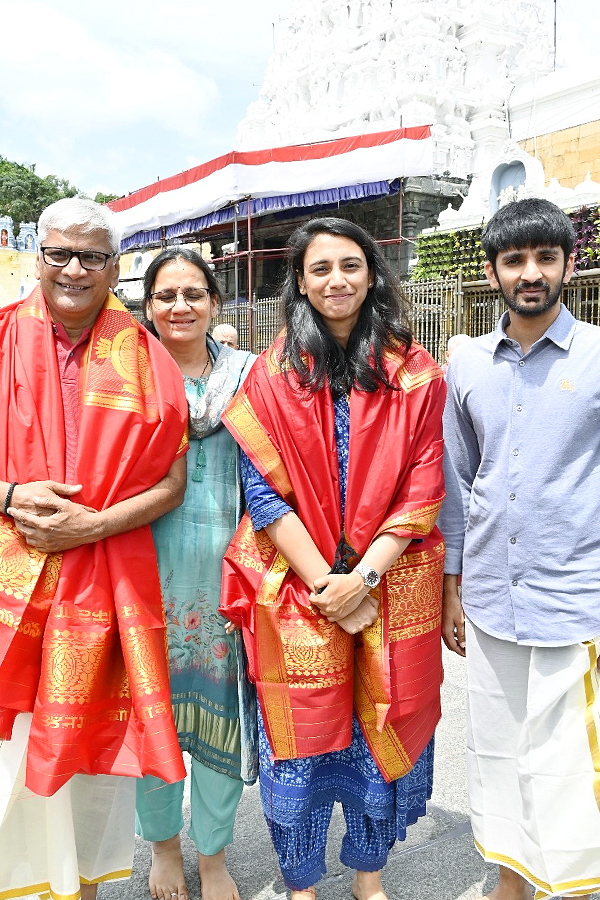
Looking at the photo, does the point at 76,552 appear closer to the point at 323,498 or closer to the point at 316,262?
the point at 323,498

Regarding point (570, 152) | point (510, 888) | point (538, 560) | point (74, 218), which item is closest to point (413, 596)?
point (538, 560)

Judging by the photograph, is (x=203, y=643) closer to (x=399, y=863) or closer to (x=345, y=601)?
(x=345, y=601)

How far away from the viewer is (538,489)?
1.82m

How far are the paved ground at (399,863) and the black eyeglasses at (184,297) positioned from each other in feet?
5.79

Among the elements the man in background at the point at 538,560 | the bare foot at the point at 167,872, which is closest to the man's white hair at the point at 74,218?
the man in background at the point at 538,560

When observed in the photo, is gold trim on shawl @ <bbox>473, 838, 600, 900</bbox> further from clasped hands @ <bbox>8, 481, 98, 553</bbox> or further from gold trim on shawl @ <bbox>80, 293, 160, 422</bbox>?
gold trim on shawl @ <bbox>80, 293, 160, 422</bbox>

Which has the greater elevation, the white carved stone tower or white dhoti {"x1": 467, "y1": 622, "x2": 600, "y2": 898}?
the white carved stone tower

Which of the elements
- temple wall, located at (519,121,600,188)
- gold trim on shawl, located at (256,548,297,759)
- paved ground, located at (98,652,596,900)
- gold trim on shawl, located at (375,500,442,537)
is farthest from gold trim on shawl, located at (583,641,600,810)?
temple wall, located at (519,121,600,188)

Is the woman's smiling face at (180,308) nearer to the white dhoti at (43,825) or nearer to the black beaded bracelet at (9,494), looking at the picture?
the black beaded bracelet at (9,494)

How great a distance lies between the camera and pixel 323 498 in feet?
6.22

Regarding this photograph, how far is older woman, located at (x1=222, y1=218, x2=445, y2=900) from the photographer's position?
6.16 ft

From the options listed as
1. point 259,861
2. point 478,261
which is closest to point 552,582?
point 259,861

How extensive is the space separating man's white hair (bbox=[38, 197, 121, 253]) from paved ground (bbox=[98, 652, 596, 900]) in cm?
192

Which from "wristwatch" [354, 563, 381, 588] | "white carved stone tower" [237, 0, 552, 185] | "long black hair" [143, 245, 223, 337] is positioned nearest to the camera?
"wristwatch" [354, 563, 381, 588]
